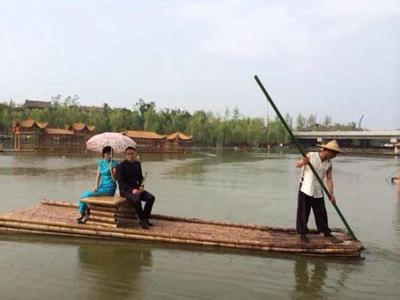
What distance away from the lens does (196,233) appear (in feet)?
26.2

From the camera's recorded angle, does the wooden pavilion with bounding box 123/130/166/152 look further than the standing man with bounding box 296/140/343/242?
Yes

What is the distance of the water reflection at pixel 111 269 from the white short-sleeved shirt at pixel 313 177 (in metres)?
2.89

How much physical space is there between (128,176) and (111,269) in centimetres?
213

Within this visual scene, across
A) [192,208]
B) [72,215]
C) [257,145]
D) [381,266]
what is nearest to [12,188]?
[192,208]

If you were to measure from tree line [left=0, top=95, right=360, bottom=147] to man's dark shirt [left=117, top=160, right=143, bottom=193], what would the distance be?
69147 mm

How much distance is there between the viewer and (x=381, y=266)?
752 centimetres

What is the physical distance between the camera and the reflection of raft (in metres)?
7.52

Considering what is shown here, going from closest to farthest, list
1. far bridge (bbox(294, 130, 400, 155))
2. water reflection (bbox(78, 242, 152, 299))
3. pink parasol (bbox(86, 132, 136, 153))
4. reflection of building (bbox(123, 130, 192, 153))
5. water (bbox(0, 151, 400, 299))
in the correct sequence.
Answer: water reflection (bbox(78, 242, 152, 299))
water (bbox(0, 151, 400, 299))
pink parasol (bbox(86, 132, 136, 153))
reflection of building (bbox(123, 130, 192, 153))
far bridge (bbox(294, 130, 400, 155))

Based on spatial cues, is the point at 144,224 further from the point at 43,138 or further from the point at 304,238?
the point at 43,138

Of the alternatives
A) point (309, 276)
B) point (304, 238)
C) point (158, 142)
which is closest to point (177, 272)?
point (309, 276)

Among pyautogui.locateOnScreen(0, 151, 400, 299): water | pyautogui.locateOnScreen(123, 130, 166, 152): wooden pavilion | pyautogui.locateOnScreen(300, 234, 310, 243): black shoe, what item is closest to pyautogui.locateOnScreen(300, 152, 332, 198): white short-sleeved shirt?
pyautogui.locateOnScreen(300, 234, 310, 243): black shoe

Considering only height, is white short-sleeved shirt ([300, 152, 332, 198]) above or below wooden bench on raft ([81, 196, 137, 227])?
above

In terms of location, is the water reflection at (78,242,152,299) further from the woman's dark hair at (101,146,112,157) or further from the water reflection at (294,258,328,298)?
the water reflection at (294,258,328,298)

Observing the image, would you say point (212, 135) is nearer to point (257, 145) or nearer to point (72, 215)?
point (257, 145)
